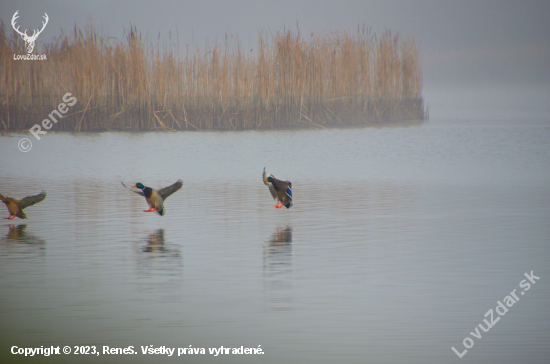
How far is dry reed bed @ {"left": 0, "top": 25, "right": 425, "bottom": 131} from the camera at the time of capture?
17703mm

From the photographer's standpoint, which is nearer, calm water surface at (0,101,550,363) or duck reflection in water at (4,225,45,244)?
calm water surface at (0,101,550,363)

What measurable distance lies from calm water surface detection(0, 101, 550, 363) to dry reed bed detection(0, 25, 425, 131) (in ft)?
21.4

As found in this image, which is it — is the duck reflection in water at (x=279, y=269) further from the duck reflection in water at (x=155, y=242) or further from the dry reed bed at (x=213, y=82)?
the dry reed bed at (x=213, y=82)

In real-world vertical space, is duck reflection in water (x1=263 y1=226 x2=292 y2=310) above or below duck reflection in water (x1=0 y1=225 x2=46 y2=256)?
below

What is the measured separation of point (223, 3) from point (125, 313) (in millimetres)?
62699

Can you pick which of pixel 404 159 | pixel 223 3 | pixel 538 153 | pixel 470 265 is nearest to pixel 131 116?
pixel 404 159

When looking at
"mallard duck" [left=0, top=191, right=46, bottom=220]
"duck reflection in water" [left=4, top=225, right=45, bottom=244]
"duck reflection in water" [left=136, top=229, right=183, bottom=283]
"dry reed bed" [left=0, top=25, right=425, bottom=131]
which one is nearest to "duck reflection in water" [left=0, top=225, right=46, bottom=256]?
"duck reflection in water" [left=4, top=225, right=45, bottom=244]

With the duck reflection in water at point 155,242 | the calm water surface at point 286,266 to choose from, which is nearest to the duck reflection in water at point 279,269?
the calm water surface at point 286,266

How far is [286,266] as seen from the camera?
5258mm

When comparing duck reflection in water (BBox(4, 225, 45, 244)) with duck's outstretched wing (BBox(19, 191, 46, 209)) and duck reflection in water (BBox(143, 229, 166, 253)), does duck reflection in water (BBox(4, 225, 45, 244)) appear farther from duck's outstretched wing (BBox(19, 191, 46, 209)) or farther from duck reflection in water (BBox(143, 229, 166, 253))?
duck reflection in water (BBox(143, 229, 166, 253))

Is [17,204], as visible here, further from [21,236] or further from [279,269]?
[279,269]

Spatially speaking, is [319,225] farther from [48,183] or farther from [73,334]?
[48,183]

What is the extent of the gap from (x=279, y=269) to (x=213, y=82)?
46.0 ft

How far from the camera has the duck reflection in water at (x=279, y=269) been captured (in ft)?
14.4
